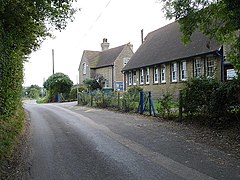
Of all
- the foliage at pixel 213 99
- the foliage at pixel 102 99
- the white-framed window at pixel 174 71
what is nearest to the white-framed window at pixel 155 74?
the white-framed window at pixel 174 71

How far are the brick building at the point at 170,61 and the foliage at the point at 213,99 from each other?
26.6ft

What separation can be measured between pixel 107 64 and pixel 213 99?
39848mm

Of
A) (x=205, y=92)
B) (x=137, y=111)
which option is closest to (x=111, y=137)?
(x=205, y=92)

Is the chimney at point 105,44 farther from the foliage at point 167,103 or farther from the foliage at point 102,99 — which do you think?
the foliage at point 167,103

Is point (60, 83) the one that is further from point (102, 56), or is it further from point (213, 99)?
point (213, 99)

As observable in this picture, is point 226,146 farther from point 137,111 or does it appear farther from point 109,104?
point 109,104

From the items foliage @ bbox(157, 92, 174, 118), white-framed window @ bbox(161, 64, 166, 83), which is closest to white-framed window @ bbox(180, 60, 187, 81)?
white-framed window @ bbox(161, 64, 166, 83)

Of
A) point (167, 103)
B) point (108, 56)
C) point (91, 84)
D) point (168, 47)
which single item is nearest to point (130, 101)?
point (167, 103)

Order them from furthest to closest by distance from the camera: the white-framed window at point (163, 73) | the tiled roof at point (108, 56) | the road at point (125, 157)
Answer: the tiled roof at point (108, 56) → the white-framed window at point (163, 73) → the road at point (125, 157)

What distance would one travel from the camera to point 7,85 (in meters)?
11.1

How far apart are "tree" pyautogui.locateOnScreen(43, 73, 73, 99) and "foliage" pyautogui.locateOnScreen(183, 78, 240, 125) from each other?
38581 millimetres

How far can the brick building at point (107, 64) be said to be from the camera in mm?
48853

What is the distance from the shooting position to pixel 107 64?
50.1 metres

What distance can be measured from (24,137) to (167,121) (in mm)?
6862
